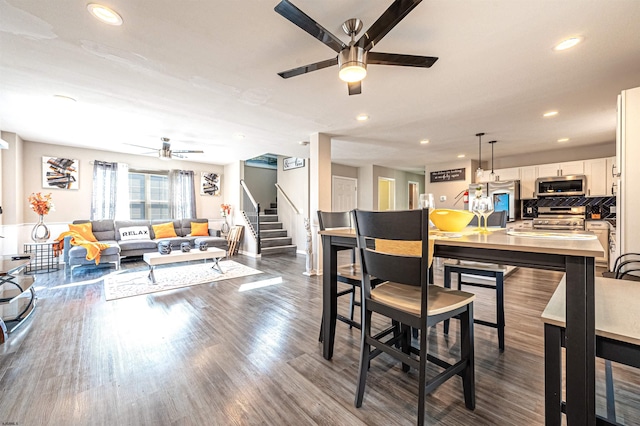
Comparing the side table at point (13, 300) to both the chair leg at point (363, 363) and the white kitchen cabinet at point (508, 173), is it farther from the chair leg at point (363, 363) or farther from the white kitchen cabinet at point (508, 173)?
the white kitchen cabinet at point (508, 173)

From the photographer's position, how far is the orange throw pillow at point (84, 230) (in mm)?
5340

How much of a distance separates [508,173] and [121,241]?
29.1 feet

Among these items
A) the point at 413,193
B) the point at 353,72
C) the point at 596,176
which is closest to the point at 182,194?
the point at 353,72

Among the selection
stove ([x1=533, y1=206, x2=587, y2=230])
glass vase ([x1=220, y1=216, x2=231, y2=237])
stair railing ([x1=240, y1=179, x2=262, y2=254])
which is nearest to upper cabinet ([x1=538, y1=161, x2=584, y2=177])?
stove ([x1=533, y1=206, x2=587, y2=230])

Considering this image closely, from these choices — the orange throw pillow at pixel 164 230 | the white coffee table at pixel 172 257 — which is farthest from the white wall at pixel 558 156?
the orange throw pillow at pixel 164 230

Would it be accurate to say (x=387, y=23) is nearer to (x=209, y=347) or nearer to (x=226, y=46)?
(x=226, y=46)

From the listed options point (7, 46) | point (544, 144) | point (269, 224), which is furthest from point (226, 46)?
point (544, 144)

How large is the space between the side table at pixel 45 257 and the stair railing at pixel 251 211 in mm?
3724

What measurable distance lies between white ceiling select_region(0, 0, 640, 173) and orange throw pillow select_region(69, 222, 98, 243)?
1.78 meters

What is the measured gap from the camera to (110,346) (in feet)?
7.19

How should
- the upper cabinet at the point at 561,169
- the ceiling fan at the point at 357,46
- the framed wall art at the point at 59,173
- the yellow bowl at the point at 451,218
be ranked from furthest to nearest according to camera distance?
the framed wall art at the point at 59,173, the upper cabinet at the point at 561,169, the yellow bowl at the point at 451,218, the ceiling fan at the point at 357,46

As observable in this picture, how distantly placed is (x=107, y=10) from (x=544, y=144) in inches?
278

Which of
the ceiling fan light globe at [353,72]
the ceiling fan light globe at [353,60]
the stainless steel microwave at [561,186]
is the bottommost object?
the stainless steel microwave at [561,186]

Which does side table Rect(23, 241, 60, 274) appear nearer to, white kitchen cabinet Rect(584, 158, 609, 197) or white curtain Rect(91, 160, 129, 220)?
white curtain Rect(91, 160, 129, 220)
